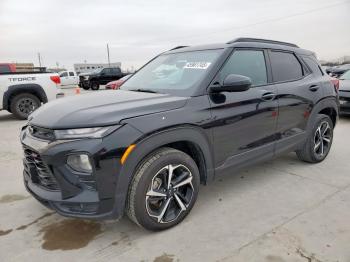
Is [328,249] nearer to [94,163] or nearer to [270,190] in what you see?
[270,190]

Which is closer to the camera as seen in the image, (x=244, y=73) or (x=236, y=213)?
(x=236, y=213)

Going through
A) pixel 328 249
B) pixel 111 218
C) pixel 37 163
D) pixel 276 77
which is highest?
pixel 276 77

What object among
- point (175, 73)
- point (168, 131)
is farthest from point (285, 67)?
point (168, 131)

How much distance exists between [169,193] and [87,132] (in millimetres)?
953

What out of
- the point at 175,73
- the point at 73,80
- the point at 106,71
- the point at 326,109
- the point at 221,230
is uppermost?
the point at 106,71

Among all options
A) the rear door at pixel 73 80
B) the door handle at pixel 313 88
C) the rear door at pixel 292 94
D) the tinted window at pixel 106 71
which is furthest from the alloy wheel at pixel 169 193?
the rear door at pixel 73 80

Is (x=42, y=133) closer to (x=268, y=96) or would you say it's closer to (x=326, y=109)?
(x=268, y=96)

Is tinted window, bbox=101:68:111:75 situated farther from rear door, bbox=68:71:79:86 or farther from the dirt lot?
the dirt lot

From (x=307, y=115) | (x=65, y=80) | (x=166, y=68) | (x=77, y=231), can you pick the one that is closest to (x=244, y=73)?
(x=166, y=68)

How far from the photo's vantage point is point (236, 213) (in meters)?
3.11

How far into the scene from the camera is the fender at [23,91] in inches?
340

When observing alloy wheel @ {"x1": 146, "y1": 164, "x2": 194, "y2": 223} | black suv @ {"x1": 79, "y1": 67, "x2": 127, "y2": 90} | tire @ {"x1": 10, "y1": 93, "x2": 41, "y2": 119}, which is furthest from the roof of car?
black suv @ {"x1": 79, "y1": 67, "x2": 127, "y2": 90}

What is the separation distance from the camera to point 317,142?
4469 mm

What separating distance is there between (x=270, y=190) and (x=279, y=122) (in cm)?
84
